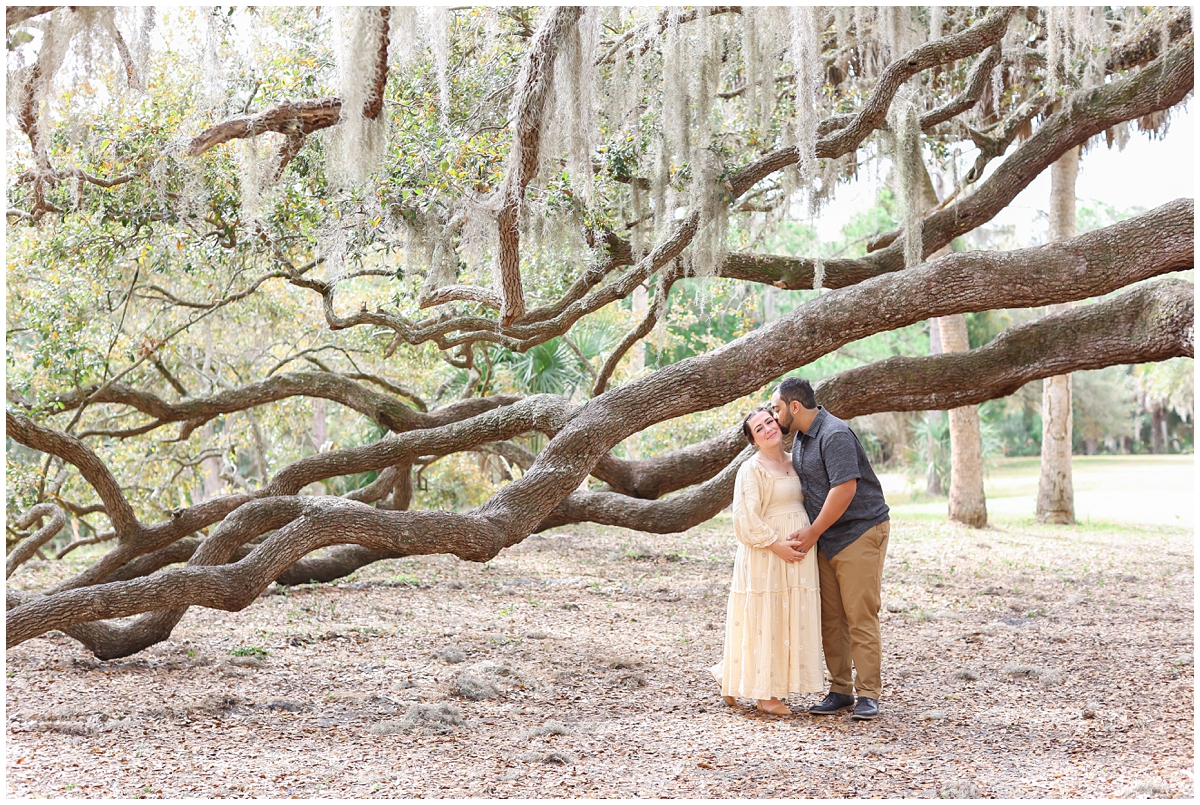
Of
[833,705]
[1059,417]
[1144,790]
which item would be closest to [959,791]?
[1144,790]

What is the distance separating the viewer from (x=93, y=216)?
6676 millimetres

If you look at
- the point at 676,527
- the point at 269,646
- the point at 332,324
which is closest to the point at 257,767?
the point at 269,646

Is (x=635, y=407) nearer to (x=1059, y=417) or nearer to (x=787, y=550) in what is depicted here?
(x=787, y=550)

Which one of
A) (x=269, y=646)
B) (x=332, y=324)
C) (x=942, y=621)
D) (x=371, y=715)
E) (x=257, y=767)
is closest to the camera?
(x=257, y=767)

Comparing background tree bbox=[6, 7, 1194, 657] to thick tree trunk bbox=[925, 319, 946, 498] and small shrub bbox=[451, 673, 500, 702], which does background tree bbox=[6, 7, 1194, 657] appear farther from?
thick tree trunk bbox=[925, 319, 946, 498]

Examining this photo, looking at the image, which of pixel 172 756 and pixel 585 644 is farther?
pixel 585 644

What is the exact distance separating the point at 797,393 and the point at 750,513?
0.59 meters

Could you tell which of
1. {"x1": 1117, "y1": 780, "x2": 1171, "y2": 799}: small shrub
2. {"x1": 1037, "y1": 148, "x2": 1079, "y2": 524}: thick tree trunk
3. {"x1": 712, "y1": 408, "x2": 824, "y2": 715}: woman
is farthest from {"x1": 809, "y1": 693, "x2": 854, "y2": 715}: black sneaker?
{"x1": 1037, "y1": 148, "x2": 1079, "y2": 524}: thick tree trunk

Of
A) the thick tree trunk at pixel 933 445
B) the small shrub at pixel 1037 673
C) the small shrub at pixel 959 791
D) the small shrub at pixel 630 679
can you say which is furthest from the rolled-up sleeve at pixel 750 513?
the thick tree trunk at pixel 933 445

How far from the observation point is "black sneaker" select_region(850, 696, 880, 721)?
4.01 m

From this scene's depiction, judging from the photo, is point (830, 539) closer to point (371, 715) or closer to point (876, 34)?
point (371, 715)

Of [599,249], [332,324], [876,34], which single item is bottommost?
Answer: [332,324]

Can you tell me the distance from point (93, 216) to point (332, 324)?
1.79 meters

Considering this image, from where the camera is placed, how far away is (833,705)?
4.12 m
